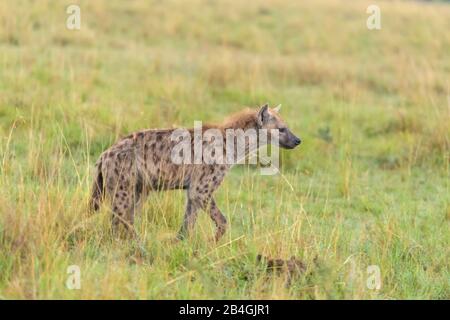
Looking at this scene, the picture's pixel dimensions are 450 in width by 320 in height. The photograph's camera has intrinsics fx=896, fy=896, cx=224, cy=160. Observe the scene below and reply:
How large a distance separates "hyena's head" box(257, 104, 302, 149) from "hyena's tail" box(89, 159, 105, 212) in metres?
1.28

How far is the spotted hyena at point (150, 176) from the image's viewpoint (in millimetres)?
5582

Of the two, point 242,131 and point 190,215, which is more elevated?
point 242,131


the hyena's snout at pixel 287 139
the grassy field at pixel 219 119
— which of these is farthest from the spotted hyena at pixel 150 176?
the hyena's snout at pixel 287 139

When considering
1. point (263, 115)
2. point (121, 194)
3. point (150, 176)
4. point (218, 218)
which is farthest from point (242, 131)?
point (121, 194)

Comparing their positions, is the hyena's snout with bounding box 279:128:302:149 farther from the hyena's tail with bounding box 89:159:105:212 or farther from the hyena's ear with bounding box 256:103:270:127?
the hyena's tail with bounding box 89:159:105:212

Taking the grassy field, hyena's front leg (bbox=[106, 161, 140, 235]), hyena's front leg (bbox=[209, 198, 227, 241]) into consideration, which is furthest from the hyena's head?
hyena's front leg (bbox=[106, 161, 140, 235])

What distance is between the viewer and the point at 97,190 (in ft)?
18.6

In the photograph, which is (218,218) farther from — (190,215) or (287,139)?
(287,139)

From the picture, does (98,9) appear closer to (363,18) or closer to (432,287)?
(363,18)

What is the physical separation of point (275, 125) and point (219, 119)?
3.01 meters

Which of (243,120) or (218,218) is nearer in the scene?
(218,218)
